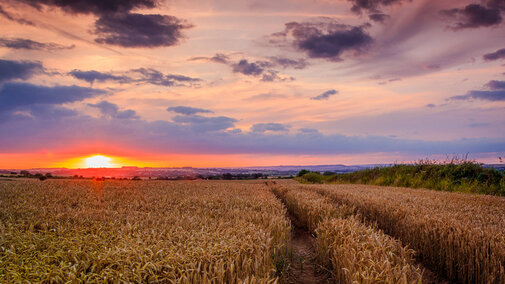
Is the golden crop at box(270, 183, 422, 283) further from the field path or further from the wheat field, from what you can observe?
the field path

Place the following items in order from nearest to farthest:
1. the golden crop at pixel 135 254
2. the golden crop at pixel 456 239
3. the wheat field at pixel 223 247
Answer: the golden crop at pixel 135 254 → the wheat field at pixel 223 247 → the golden crop at pixel 456 239

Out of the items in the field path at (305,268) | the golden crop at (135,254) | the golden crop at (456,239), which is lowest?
the field path at (305,268)

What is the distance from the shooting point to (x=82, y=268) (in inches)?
130

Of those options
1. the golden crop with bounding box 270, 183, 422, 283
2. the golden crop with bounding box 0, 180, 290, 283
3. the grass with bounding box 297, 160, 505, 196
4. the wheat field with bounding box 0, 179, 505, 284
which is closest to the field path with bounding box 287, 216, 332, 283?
the wheat field with bounding box 0, 179, 505, 284

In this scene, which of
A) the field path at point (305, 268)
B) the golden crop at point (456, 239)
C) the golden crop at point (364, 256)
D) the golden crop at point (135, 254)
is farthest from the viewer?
the field path at point (305, 268)

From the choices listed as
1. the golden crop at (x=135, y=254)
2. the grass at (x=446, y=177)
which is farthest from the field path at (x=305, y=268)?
the grass at (x=446, y=177)

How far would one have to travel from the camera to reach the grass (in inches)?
734

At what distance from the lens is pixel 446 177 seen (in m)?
22.0

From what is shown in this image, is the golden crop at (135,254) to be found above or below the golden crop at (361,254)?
above

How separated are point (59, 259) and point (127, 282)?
1.43 metres

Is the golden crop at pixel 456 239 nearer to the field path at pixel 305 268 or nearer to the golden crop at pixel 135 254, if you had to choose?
the field path at pixel 305 268

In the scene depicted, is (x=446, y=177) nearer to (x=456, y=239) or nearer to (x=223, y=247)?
(x=456, y=239)

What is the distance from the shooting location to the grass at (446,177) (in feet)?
61.2

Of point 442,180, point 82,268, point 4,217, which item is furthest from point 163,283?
point 442,180
